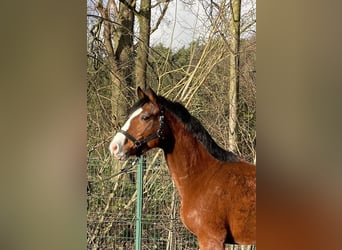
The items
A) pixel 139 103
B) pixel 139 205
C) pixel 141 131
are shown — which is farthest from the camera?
pixel 139 205

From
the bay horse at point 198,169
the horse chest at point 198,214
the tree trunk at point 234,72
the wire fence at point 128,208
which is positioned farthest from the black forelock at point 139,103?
the horse chest at point 198,214

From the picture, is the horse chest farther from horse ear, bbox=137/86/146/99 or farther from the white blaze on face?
horse ear, bbox=137/86/146/99

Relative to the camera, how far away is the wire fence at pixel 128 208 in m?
2.64

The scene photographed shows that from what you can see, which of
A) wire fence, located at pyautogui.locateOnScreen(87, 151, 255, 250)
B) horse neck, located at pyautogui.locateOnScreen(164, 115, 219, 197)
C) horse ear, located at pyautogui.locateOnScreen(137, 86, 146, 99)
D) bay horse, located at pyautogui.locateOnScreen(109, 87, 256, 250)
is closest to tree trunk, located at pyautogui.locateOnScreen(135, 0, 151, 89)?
horse ear, located at pyautogui.locateOnScreen(137, 86, 146, 99)

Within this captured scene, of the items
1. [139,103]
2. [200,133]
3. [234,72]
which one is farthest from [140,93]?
[234,72]

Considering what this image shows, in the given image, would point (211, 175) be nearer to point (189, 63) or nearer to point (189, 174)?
point (189, 174)

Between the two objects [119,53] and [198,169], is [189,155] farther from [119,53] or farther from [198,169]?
[119,53]

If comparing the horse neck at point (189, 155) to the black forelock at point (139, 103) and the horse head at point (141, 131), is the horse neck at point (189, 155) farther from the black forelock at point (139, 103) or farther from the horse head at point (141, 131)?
the black forelock at point (139, 103)

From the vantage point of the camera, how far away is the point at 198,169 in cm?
241

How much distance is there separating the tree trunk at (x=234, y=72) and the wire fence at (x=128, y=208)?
0.44 metres

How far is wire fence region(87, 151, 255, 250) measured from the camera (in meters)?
2.64

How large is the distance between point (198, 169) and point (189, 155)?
0.29 feet
